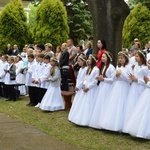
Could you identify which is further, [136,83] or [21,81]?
[21,81]

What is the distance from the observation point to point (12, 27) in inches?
1061

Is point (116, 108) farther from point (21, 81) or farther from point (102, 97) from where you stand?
point (21, 81)

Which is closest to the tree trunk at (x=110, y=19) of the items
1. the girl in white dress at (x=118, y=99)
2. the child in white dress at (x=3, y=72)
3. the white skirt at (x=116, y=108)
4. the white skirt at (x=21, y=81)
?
the girl in white dress at (x=118, y=99)

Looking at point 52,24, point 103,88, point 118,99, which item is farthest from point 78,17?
point 118,99

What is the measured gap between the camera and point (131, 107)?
8312 mm

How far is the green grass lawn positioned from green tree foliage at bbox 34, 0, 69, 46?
546 inches

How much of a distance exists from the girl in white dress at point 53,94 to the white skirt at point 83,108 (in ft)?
5.72

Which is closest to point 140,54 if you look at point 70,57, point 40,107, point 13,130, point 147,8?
point 13,130

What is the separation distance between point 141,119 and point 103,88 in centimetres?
164

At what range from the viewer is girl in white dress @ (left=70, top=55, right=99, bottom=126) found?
360 inches

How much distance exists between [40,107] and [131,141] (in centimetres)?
430

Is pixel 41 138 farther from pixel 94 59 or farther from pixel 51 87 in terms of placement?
pixel 51 87

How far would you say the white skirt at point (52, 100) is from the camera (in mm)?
11177

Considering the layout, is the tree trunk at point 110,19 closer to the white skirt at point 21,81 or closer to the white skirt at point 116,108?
the white skirt at point 116,108
